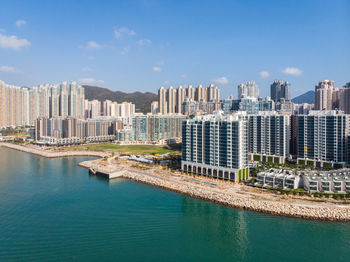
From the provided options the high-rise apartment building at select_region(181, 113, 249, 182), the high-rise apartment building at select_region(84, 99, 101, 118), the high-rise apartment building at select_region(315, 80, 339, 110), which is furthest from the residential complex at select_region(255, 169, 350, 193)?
the high-rise apartment building at select_region(84, 99, 101, 118)

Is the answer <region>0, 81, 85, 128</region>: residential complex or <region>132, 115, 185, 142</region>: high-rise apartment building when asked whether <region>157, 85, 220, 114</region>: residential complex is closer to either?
<region>0, 81, 85, 128</region>: residential complex

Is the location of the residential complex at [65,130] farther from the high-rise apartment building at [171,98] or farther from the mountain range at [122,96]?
the mountain range at [122,96]

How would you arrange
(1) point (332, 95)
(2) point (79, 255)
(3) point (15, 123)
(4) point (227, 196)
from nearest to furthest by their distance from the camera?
(2) point (79, 255) < (4) point (227, 196) < (1) point (332, 95) < (3) point (15, 123)

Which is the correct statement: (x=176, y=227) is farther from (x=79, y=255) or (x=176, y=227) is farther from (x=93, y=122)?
(x=93, y=122)

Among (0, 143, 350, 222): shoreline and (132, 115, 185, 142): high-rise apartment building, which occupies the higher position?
(132, 115, 185, 142): high-rise apartment building

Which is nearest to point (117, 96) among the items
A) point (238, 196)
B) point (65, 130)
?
point (65, 130)

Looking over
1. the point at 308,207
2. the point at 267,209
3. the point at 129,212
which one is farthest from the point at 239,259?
the point at 129,212
